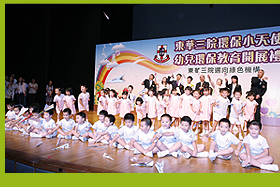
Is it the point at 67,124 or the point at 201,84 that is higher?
the point at 201,84

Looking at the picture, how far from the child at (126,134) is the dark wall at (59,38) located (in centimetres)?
631

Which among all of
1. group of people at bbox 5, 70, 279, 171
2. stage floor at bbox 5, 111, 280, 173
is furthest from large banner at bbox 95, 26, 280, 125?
stage floor at bbox 5, 111, 280, 173

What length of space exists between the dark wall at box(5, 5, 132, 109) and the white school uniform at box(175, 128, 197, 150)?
22.4 feet

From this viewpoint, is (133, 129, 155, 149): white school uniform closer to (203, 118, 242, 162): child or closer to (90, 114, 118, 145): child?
(90, 114, 118, 145): child

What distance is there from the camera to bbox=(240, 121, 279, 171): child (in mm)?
2365

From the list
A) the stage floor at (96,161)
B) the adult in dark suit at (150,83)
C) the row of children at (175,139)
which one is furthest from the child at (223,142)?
the adult in dark suit at (150,83)

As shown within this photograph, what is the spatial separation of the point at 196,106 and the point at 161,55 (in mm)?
3287

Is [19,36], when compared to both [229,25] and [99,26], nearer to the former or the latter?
[99,26]

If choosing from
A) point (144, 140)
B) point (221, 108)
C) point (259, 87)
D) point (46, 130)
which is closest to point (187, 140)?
point (144, 140)

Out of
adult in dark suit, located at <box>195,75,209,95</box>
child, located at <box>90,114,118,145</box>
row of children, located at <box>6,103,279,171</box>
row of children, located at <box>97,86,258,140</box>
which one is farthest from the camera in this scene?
adult in dark suit, located at <box>195,75,209,95</box>

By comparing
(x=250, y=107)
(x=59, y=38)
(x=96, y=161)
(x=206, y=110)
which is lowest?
(x=96, y=161)

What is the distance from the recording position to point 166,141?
9.43 ft

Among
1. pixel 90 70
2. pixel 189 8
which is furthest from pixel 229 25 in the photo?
pixel 90 70

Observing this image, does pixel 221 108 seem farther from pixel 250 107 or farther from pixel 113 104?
pixel 113 104
